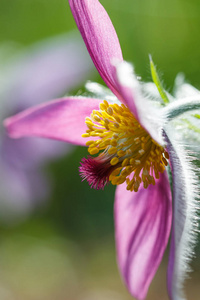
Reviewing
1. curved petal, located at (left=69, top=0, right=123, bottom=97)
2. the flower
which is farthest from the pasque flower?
the flower

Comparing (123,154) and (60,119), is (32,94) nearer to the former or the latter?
(60,119)

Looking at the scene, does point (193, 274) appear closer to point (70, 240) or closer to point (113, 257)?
point (113, 257)

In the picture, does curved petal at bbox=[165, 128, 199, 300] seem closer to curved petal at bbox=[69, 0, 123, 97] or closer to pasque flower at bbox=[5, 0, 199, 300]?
pasque flower at bbox=[5, 0, 199, 300]

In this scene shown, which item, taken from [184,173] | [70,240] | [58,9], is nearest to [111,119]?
[184,173]

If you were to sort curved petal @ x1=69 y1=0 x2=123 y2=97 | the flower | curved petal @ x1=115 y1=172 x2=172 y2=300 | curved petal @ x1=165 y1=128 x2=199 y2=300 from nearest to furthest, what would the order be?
curved petal @ x1=165 y1=128 x2=199 y2=300 → curved petal @ x1=69 y1=0 x2=123 y2=97 → curved petal @ x1=115 y1=172 x2=172 y2=300 → the flower

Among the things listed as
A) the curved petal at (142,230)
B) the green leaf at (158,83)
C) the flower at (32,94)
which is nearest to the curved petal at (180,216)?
the green leaf at (158,83)

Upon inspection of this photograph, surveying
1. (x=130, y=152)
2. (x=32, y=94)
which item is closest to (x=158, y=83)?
(x=130, y=152)

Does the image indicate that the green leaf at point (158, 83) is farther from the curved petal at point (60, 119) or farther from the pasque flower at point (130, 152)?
the curved petal at point (60, 119)

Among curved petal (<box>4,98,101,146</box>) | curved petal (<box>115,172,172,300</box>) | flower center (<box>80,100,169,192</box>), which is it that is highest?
curved petal (<box>4,98,101,146</box>)
